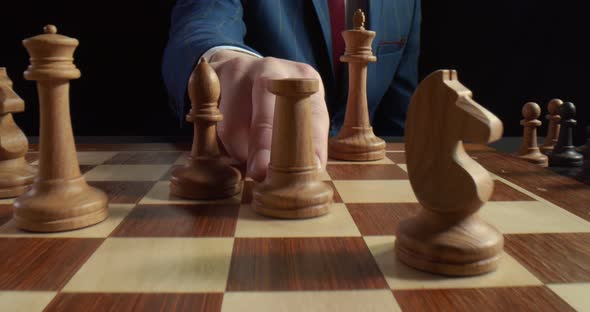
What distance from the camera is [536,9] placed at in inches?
117

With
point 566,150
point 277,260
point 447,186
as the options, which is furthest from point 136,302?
point 566,150

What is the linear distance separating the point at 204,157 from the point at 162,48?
6.10ft

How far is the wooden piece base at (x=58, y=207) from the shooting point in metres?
0.86

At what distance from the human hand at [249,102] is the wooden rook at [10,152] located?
44 cm

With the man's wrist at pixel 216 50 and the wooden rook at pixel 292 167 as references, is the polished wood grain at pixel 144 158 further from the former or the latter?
the wooden rook at pixel 292 167

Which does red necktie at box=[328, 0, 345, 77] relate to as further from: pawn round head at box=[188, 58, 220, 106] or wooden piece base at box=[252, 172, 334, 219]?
wooden piece base at box=[252, 172, 334, 219]

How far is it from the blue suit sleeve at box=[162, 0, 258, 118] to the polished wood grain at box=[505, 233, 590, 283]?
118 centimetres

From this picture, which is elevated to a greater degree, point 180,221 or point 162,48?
point 162,48

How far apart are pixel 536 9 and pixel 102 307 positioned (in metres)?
3.01

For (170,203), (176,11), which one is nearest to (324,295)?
(170,203)

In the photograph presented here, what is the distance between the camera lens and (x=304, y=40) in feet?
7.94

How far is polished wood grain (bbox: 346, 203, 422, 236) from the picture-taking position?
885mm

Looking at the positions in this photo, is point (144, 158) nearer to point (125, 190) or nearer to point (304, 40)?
point (125, 190)

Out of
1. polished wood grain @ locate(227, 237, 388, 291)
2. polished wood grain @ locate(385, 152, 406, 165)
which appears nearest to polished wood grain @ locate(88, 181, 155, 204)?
polished wood grain @ locate(227, 237, 388, 291)
